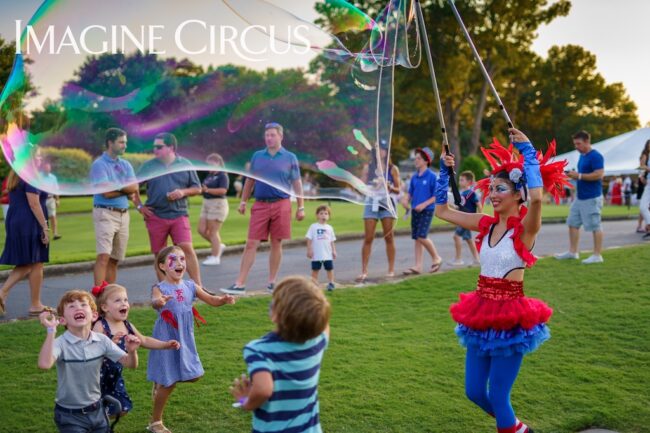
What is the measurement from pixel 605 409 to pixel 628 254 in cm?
640

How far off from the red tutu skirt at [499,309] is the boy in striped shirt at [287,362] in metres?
1.57

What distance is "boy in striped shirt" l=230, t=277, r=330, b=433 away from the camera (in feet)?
9.99

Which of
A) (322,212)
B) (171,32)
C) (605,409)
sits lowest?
(605,409)

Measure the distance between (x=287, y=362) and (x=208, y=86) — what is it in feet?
13.4

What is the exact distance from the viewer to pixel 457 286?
9578 mm

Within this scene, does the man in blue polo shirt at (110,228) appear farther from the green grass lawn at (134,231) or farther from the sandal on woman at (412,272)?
the sandal on woman at (412,272)

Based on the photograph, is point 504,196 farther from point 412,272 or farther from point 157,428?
point 412,272

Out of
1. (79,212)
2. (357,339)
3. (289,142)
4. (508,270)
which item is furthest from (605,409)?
(79,212)

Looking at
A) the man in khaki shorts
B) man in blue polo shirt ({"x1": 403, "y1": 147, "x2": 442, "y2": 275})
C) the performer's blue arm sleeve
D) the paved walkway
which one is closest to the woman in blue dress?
the paved walkway

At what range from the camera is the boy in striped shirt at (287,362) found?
9.99 ft

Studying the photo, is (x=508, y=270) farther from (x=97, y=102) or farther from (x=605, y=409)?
(x=97, y=102)

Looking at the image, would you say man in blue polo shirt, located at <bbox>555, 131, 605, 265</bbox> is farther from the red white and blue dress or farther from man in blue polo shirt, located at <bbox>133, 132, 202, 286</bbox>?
the red white and blue dress

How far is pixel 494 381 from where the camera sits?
440cm

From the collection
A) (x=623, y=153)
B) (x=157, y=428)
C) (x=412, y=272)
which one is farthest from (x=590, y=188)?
(x=623, y=153)
